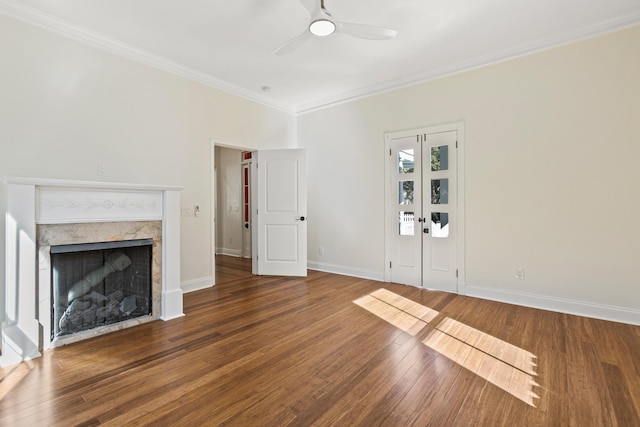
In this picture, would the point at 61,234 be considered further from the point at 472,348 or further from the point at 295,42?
the point at 472,348

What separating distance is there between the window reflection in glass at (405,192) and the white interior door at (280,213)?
154 centimetres

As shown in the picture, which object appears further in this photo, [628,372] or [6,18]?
[6,18]

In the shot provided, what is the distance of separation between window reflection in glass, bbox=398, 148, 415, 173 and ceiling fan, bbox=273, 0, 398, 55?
2053 millimetres

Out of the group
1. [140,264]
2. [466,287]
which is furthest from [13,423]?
[466,287]

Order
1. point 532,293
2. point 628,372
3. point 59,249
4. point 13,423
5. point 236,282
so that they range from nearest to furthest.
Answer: point 13,423
point 628,372
point 59,249
point 532,293
point 236,282

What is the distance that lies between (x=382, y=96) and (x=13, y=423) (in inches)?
201

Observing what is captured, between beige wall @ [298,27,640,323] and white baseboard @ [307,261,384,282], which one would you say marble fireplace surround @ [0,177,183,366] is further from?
beige wall @ [298,27,640,323]

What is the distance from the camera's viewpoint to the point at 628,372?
87.4 inches

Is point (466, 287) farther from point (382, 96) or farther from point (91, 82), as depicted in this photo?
point (91, 82)

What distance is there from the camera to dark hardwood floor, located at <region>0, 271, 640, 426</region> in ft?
5.85

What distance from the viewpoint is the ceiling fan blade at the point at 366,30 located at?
2689mm

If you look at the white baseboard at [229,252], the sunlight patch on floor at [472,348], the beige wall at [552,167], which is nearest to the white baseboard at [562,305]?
the beige wall at [552,167]

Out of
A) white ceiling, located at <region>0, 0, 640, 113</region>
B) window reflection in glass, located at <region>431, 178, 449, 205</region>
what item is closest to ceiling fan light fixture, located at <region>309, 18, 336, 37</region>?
white ceiling, located at <region>0, 0, 640, 113</region>

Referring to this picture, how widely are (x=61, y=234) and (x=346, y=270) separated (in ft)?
12.6
